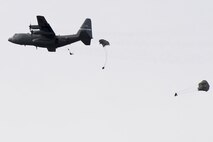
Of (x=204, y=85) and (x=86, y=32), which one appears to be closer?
(x=204, y=85)

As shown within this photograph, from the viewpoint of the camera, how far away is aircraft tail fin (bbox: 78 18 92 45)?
386 ft

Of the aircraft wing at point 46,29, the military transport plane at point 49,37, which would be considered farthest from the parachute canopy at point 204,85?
the aircraft wing at point 46,29

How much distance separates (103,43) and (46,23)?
13390 mm

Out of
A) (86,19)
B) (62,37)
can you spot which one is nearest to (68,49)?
(62,37)

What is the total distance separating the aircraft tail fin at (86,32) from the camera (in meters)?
118

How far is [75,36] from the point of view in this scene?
4651 inches

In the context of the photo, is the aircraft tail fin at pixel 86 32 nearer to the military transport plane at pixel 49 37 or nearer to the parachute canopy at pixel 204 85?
the military transport plane at pixel 49 37

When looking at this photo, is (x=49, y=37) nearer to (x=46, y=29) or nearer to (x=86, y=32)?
(x=46, y=29)

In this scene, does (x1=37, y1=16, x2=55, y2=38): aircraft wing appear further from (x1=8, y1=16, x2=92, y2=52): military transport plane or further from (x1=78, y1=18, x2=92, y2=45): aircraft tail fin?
(x1=78, y1=18, x2=92, y2=45): aircraft tail fin

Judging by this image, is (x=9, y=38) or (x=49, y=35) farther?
(x=9, y=38)

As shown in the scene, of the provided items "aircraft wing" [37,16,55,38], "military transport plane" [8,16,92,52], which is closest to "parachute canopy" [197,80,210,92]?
"military transport plane" [8,16,92,52]

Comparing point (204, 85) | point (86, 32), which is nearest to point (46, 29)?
point (86, 32)

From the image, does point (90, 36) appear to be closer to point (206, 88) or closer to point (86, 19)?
point (86, 19)

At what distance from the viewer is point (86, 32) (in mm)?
120625
